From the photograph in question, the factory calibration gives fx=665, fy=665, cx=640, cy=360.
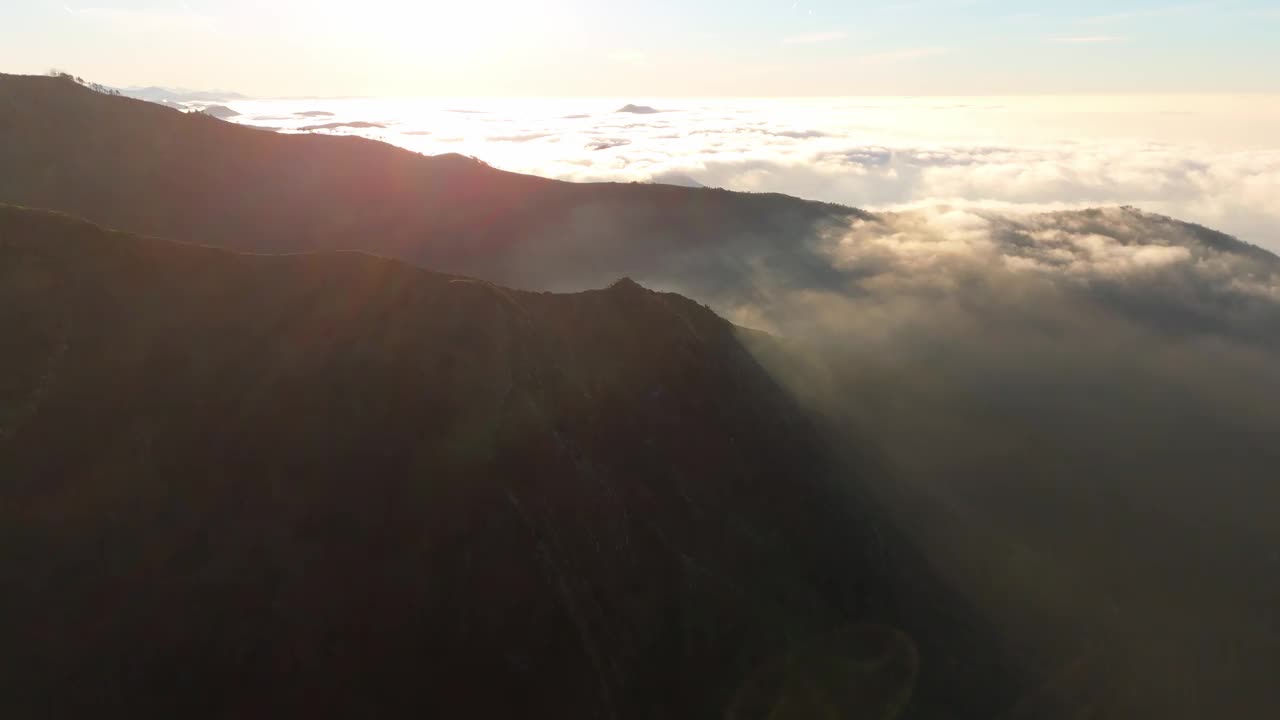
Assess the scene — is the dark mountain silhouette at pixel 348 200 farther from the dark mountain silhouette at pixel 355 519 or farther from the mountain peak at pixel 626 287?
the dark mountain silhouette at pixel 355 519

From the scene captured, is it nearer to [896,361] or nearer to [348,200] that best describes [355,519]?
[896,361]

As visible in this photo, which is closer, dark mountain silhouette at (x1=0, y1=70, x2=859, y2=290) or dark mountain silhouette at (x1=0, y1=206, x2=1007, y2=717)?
dark mountain silhouette at (x1=0, y1=206, x2=1007, y2=717)

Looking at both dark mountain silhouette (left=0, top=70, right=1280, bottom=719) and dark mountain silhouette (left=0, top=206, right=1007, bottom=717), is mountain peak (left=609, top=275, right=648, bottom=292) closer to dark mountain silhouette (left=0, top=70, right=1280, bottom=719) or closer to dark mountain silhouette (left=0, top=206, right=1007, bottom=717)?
dark mountain silhouette (left=0, top=70, right=1280, bottom=719)

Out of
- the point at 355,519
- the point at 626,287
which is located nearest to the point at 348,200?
the point at 626,287

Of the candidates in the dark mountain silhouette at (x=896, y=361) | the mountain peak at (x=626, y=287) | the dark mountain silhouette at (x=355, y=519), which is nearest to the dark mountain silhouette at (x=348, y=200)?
the dark mountain silhouette at (x=896, y=361)

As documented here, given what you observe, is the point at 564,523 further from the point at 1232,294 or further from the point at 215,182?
the point at 1232,294

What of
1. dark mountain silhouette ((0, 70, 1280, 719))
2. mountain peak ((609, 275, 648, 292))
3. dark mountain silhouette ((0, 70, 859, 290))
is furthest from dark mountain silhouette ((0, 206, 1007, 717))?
dark mountain silhouette ((0, 70, 859, 290))
